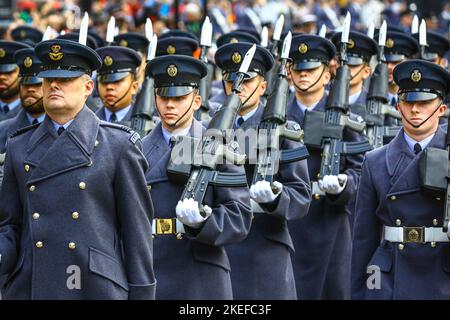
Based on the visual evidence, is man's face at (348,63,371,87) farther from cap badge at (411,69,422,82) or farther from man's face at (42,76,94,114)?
man's face at (42,76,94,114)

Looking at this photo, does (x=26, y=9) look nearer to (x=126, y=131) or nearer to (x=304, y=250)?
(x=304, y=250)

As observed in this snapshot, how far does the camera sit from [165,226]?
7.88 meters

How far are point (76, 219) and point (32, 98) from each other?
3.17 m

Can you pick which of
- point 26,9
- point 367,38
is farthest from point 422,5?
point 367,38

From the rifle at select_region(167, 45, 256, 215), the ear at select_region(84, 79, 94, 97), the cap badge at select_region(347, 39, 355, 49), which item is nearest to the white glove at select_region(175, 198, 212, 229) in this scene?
the rifle at select_region(167, 45, 256, 215)

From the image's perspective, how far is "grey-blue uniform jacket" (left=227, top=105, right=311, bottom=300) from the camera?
8.98 meters

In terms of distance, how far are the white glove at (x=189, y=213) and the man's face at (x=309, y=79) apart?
3000 mm

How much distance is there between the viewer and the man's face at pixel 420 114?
804 centimetres

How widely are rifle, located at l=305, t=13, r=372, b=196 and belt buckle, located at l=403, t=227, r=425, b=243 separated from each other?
6.79 ft

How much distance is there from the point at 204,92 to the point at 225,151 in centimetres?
351

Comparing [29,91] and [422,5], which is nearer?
[29,91]

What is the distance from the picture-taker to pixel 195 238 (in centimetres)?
771

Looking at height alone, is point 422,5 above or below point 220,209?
above

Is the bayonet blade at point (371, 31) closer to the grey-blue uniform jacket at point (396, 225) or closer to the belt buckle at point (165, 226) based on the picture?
the grey-blue uniform jacket at point (396, 225)
